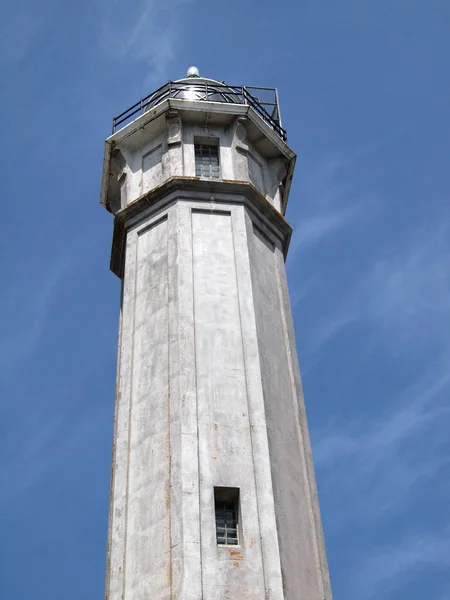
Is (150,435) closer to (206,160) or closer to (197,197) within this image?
(197,197)

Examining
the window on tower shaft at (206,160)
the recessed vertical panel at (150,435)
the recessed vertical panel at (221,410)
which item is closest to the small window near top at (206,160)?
the window on tower shaft at (206,160)

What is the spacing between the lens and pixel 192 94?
33875mm

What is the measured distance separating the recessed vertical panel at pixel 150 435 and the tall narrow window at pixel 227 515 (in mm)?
1166

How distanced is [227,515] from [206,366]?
422cm

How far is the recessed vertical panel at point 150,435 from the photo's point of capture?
2152 centimetres

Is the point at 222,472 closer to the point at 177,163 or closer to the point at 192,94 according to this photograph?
the point at 177,163

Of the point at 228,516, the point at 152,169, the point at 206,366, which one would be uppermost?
the point at 152,169

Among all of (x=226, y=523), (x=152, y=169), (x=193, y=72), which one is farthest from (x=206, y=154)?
(x=226, y=523)

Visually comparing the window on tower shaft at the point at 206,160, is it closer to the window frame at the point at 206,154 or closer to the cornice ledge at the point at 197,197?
the window frame at the point at 206,154

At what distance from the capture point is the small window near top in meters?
30.9

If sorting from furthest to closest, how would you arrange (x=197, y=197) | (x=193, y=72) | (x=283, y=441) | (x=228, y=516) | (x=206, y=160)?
(x=193, y=72) → (x=206, y=160) → (x=197, y=197) → (x=283, y=441) → (x=228, y=516)

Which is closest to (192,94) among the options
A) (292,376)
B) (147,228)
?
(147,228)

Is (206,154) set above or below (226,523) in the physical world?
above

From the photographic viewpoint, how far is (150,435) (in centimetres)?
2386
